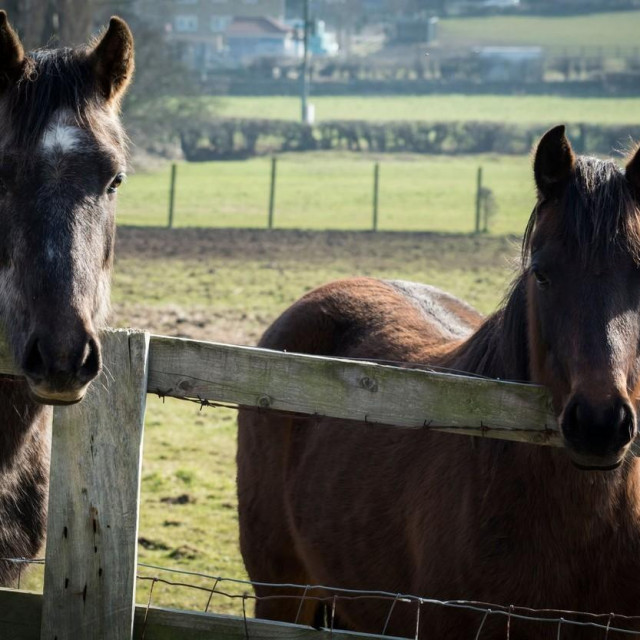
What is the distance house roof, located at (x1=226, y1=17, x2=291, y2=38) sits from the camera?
10119cm

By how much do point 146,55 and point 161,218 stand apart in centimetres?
2027

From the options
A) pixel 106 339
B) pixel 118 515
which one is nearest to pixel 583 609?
pixel 118 515

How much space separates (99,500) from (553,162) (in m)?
1.84

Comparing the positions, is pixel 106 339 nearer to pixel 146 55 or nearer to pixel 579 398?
pixel 579 398

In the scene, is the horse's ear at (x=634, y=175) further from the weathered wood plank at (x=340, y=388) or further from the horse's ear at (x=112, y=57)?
the horse's ear at (x=112, y=57)

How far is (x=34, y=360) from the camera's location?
2742 mm

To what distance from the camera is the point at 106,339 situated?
9.35 ft

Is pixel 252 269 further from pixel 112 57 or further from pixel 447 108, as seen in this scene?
pixel 447 108

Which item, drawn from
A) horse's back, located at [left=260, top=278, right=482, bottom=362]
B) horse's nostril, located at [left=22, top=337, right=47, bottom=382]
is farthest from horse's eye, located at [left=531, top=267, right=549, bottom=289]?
horse's nostril, located at [left=22, top=337, right=47, bottom=382]

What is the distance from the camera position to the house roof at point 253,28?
10119 cm

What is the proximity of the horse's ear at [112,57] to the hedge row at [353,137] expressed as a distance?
37.9m

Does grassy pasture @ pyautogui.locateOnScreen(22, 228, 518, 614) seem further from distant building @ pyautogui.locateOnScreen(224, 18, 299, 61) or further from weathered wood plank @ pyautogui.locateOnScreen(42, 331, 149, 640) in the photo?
distant building @ pyautogui.locateOnScreen(224, 18, 299, 61)

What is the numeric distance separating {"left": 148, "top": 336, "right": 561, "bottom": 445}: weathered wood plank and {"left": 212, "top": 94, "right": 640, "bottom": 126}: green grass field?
44.9 m

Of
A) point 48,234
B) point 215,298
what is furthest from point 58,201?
point 215,298
